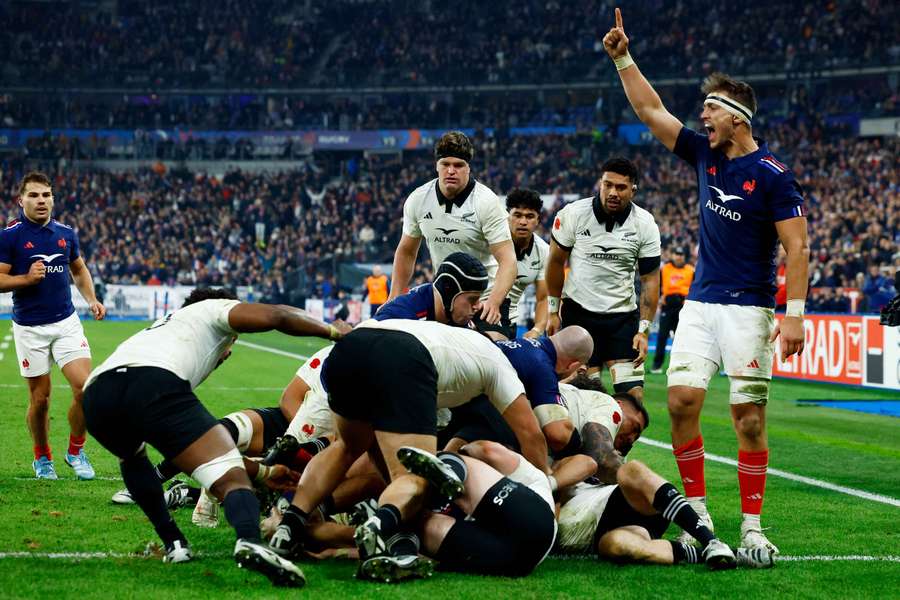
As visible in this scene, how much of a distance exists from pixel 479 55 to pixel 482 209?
54.6 metres

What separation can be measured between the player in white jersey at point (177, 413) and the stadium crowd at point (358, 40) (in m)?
52.8

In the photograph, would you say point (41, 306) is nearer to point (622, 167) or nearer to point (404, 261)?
point (404, 261)

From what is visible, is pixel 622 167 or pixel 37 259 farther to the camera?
pixel 37 259

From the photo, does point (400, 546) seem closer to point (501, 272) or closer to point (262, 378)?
point (501, 272)

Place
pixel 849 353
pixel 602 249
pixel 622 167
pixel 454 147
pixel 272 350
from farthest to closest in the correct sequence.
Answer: pixel 272 350
pixel 849 353
pixel 602 249
pixel 622 167
pixel 454 147

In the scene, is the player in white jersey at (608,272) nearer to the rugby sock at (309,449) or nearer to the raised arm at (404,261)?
the raised arm at (404,261)

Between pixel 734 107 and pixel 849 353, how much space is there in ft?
44.0

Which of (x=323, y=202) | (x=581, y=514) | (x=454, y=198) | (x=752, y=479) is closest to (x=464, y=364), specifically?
(x=581, y=514)

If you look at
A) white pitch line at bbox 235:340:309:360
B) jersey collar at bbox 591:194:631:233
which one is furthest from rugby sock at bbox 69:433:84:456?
white pitch line at bbox 235:340:309:360

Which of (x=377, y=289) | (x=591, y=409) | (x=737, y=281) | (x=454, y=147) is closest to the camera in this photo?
(x=737, y=281)

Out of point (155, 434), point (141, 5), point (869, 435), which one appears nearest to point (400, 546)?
point (155, 434)

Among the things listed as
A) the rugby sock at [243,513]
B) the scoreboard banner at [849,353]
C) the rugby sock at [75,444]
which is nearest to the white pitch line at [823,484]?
the rugby sock at [243,513]

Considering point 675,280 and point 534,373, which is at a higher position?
point 534,373

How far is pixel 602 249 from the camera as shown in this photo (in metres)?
10.1
